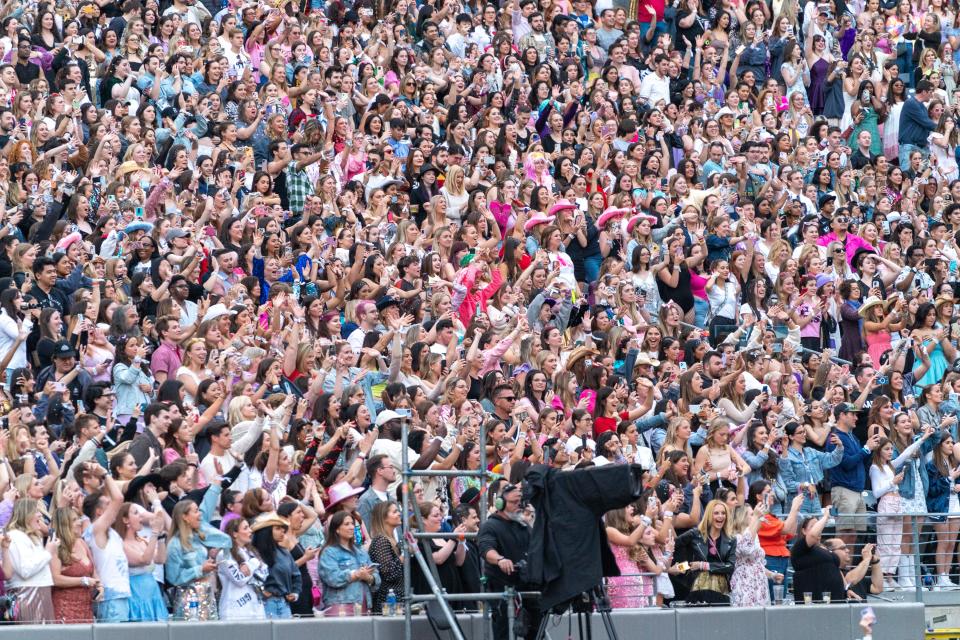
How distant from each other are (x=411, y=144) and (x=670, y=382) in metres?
4.97

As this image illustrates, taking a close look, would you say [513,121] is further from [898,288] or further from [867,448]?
[867,448]

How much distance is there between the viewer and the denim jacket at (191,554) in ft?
44.6

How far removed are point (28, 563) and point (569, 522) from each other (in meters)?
3.48

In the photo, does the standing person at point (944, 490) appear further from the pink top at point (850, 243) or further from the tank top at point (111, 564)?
the tank top at point (111, 564)

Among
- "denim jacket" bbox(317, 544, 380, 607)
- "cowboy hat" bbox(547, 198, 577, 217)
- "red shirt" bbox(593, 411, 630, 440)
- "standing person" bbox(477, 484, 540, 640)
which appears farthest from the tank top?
"cowboy hat" bbox(547, 198, 577, 217)

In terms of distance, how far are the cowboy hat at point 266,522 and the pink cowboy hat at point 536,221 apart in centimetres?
756

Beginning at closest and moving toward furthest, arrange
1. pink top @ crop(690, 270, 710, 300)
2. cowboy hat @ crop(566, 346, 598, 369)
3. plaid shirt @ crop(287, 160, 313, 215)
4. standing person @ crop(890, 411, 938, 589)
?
standing person @ crop(890, 411, 938, 589), cowboy hat @ crop(566, 346, 598, 369), plaid shirt @ crop(287, 160, 313, 215), pink top @ crop(690, 270, 710, 300)

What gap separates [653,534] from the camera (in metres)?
15.4

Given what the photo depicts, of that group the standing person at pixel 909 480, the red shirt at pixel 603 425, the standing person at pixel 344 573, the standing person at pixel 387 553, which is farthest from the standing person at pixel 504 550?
the standing person at pixel 909 480

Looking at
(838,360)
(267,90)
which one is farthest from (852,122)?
(267,90)

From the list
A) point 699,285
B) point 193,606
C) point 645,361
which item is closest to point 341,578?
point 193,606

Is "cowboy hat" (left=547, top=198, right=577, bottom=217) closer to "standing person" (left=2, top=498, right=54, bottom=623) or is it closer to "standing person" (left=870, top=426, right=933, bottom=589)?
"standing person" (left=870, top=426, right=933, bottom=589)

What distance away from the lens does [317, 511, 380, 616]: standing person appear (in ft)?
46.5

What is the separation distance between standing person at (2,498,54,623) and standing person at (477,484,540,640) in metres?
2.87
